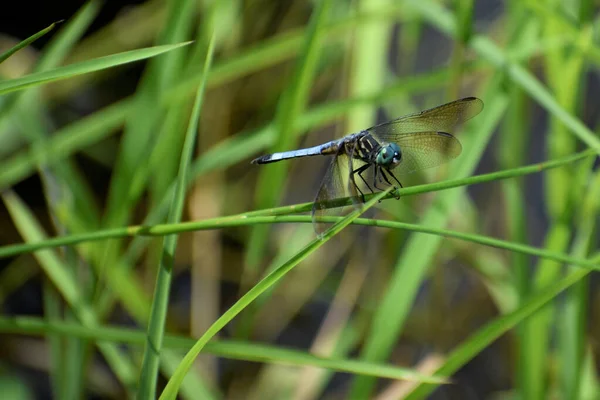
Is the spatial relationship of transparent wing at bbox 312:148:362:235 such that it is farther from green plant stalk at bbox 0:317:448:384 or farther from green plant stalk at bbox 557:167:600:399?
green plant stalk at bbox 557:167:600:399

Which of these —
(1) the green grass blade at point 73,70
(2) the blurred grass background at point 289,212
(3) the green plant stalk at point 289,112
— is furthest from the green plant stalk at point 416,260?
(1) the green grass blade at point 73,70

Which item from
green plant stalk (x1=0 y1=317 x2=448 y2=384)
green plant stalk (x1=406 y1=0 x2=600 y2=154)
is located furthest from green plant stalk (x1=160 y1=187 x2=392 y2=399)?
green plant stalk (x1=406 y1=0 x2=600 y2=154)

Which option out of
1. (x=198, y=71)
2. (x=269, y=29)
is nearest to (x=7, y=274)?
(x=198, y=71)

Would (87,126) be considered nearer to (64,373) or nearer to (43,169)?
(43,169)

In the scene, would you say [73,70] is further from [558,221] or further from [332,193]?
[558,221]

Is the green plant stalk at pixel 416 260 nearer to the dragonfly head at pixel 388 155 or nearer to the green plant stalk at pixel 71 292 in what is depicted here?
the dragonfly head at pixel 388 155

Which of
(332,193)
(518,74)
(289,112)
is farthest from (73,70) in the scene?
(518,74)
